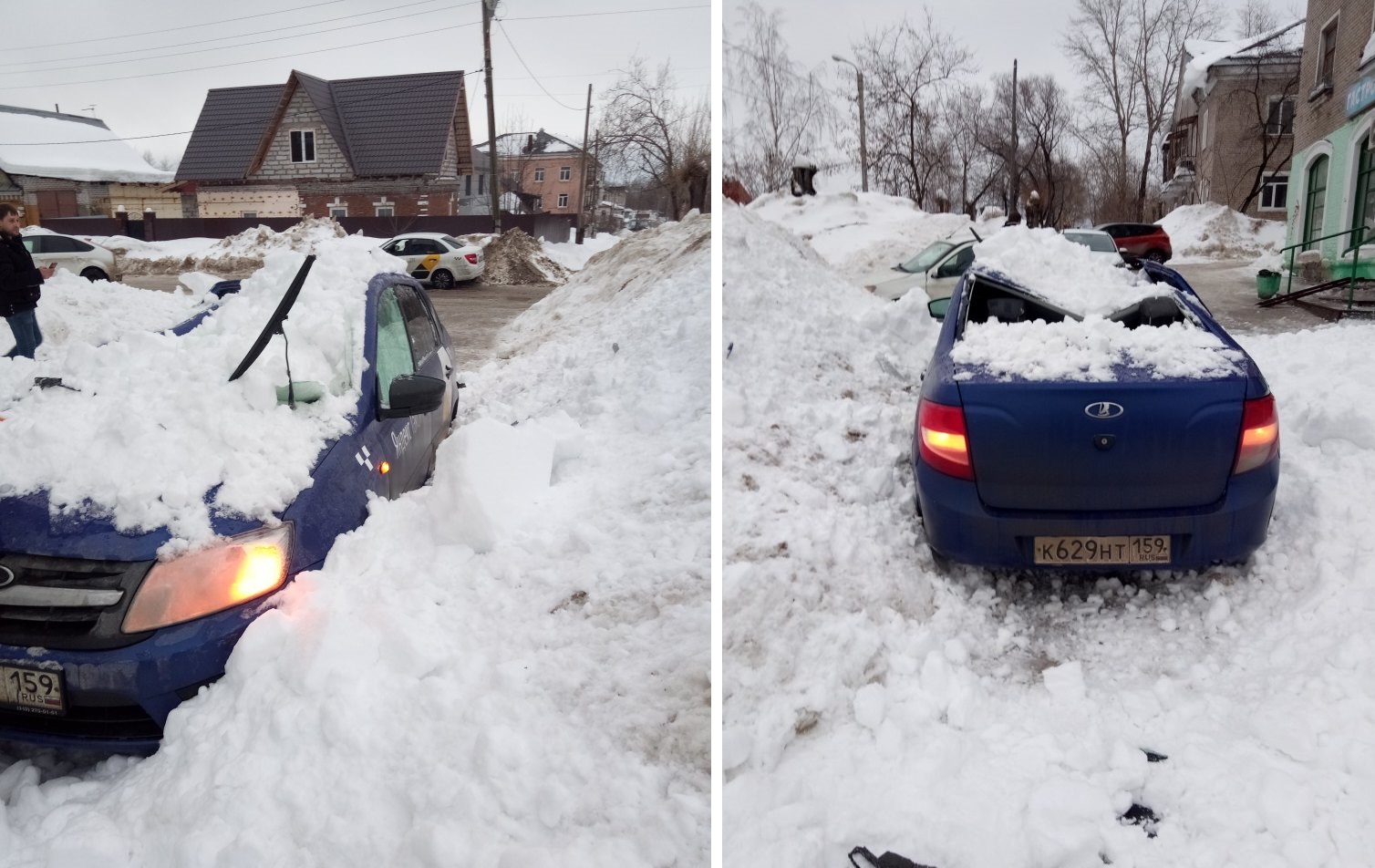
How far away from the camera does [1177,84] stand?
902 cm

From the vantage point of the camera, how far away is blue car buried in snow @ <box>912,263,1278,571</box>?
2.41 m

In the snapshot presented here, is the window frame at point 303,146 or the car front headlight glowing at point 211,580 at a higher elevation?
the window frame at point 303,146

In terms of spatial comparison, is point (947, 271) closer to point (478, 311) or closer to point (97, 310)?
point (478, 311)

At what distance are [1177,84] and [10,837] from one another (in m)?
10.7

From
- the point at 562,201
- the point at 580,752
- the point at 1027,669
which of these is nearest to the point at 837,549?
the point at 1027,669

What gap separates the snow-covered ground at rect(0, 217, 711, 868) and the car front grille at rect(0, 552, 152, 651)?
25 centimetres

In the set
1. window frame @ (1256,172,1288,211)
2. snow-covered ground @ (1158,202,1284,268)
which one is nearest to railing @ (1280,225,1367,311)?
snow-covered ground @ (1158,202,1284,268)

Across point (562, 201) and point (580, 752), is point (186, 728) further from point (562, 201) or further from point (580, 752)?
point (562, 201)

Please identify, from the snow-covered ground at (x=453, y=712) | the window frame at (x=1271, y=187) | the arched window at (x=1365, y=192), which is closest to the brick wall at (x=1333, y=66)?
the arched window at (x=1365, y=192)

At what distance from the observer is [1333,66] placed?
8.62 m

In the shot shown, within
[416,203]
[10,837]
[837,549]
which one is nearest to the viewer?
[10,837]

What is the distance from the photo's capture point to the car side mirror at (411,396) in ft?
8.85

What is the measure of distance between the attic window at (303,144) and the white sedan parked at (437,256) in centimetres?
46

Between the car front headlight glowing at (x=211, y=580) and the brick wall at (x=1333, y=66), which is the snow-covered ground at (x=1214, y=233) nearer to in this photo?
the brick wall at (x=1333, y=66)
